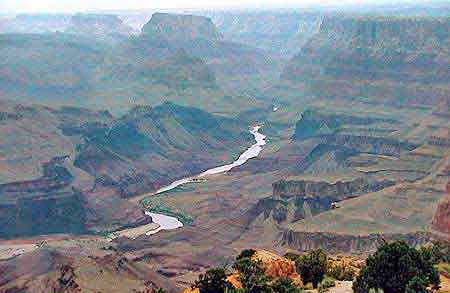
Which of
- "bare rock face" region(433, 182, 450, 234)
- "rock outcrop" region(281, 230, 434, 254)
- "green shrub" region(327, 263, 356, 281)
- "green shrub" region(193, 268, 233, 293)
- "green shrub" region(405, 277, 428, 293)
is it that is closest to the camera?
"green shrub" region(405, 277, 428, 293)

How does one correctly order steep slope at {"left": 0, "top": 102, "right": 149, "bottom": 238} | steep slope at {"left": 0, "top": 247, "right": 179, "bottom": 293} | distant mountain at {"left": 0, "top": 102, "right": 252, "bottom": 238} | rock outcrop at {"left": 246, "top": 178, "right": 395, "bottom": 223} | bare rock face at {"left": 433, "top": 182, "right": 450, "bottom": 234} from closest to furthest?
steep slope at {"left": 0, "top": 247, "right": 179, "bottom": 293} < bare rock face at {"left": 433, "top": 182, "right": 450, "bottom": 234} < rock outcrop at {"left": 246, "top": 178, "right": 395, "bottom": 223} < steep slope at {"left": 0, "top": 102, "right": 149, "bottom": 238} < distant mountain at {"left": 0, "top": 102, "right": 252, "bottom": 238}

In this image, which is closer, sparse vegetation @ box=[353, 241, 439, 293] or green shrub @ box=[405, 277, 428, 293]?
green shrub @ box=[405, 277, 428, 293]

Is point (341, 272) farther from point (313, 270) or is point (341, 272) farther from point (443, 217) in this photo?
point (443, 217)

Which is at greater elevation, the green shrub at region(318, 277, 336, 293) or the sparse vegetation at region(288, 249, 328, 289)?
the sparse vegetation at region(288, 249, 328, 289)

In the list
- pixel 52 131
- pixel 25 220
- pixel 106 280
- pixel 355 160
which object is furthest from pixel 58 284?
pixel 52 131

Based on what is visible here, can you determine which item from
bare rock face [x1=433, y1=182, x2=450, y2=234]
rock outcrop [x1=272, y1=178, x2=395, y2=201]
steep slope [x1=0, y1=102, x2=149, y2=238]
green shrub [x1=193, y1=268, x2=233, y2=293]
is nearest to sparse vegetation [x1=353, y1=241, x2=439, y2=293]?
green shrub [x1=193, y1=268, x2=233, y2=293]

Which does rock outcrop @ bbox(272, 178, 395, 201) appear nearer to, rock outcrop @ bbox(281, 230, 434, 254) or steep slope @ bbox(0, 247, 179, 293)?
rock outcrop @ bbox(281, 230, 434, 254)

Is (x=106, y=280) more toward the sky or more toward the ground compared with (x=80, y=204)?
more toward the ground

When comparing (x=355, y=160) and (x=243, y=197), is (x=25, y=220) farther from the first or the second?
(x=355, y=160)

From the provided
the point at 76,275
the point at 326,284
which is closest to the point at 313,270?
the point at 326,284
